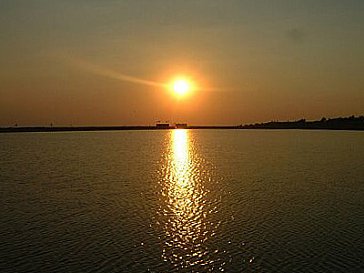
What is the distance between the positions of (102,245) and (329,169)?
3251 cm

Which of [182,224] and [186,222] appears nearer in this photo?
[182,224]

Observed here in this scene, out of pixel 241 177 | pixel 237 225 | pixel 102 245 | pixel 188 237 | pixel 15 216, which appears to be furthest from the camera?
pixel 241 177

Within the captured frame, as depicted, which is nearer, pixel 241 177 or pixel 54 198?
pixel 54 198

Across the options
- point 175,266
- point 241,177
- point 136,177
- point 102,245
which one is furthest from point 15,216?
point 241,177

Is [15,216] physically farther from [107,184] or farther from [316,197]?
[316,197]

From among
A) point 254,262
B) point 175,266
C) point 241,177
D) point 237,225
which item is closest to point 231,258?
point 254,262

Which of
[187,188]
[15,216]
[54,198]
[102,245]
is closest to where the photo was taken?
[102,245]

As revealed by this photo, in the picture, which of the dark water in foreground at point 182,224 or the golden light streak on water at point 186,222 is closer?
the dark water in foreground at point 182,224

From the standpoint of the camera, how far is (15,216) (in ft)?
69.5

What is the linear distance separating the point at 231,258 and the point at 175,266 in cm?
225

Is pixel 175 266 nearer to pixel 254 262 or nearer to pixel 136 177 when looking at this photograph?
pixel 254 262

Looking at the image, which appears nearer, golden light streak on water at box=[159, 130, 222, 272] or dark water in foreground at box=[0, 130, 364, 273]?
dark water in foreground at box=[0, 130, 364, 273]

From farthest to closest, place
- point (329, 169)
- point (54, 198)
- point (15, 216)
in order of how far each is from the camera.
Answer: point (329, 169)
point (54, 198)
point (15, 216)

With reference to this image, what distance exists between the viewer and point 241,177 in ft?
123
